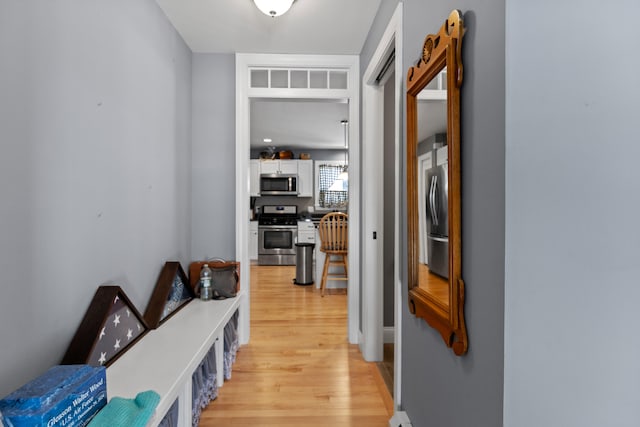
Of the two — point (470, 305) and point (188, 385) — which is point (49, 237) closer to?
point (188, 385)

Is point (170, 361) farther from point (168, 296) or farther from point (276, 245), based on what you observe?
point (276, 245)

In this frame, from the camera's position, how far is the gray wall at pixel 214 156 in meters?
2.81

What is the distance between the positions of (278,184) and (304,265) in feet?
8.18

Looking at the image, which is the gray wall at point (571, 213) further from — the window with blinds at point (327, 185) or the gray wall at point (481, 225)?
the window with blinds at point (327, 185)

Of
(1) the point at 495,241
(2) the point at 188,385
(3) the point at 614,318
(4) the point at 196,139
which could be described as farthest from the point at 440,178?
(4) the point at 196,139

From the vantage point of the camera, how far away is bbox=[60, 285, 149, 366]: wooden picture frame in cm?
131

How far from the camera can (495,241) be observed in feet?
2.81

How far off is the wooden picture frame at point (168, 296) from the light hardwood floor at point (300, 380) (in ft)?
1.90

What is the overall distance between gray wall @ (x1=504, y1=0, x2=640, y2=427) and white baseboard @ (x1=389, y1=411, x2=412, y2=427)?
892mm

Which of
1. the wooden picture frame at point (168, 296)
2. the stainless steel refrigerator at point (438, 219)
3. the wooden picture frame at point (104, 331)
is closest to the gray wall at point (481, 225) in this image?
the stainless steel refrigerator at point (438, 219)

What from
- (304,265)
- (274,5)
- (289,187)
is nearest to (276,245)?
(289,187)

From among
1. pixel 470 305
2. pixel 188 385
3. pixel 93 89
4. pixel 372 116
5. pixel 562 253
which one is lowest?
pixel 188 385

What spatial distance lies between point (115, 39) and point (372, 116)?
1657mm

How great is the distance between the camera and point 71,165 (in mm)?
1319
